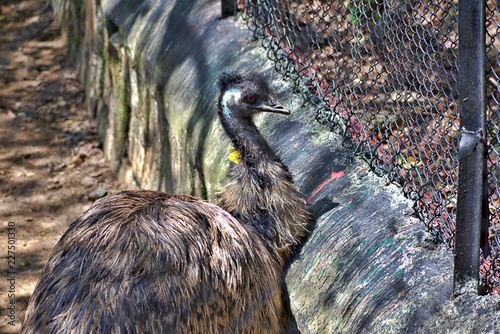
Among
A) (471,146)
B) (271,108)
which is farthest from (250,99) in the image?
(471,146)

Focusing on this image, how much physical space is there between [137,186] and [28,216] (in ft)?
3.05

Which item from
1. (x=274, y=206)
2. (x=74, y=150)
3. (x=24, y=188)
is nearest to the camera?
(x=274, y=206)

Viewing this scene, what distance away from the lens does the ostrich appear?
320 cm

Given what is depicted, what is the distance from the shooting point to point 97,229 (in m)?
3.52

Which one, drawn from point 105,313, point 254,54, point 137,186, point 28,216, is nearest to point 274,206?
point 105,313

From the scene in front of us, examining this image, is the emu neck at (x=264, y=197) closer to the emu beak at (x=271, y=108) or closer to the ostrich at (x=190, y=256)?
the ostrich at (x=190, y=256)

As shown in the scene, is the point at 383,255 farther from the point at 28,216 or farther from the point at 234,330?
the point at 28,216

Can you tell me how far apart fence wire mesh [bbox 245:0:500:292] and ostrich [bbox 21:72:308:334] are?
1.50 feet

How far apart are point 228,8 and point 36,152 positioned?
109 inches

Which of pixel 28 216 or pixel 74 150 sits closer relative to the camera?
pixel 28 216

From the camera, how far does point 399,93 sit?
369cm

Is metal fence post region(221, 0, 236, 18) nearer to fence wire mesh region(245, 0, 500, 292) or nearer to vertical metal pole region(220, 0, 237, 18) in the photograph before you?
vertical metal pole region(220, 0, 237, 18)

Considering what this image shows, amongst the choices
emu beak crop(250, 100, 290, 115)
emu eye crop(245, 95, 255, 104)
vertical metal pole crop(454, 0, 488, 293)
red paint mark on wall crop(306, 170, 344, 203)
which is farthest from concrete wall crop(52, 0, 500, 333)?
emu eye crop(245, 95, 255, 104)

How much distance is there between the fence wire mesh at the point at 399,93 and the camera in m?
3.26
